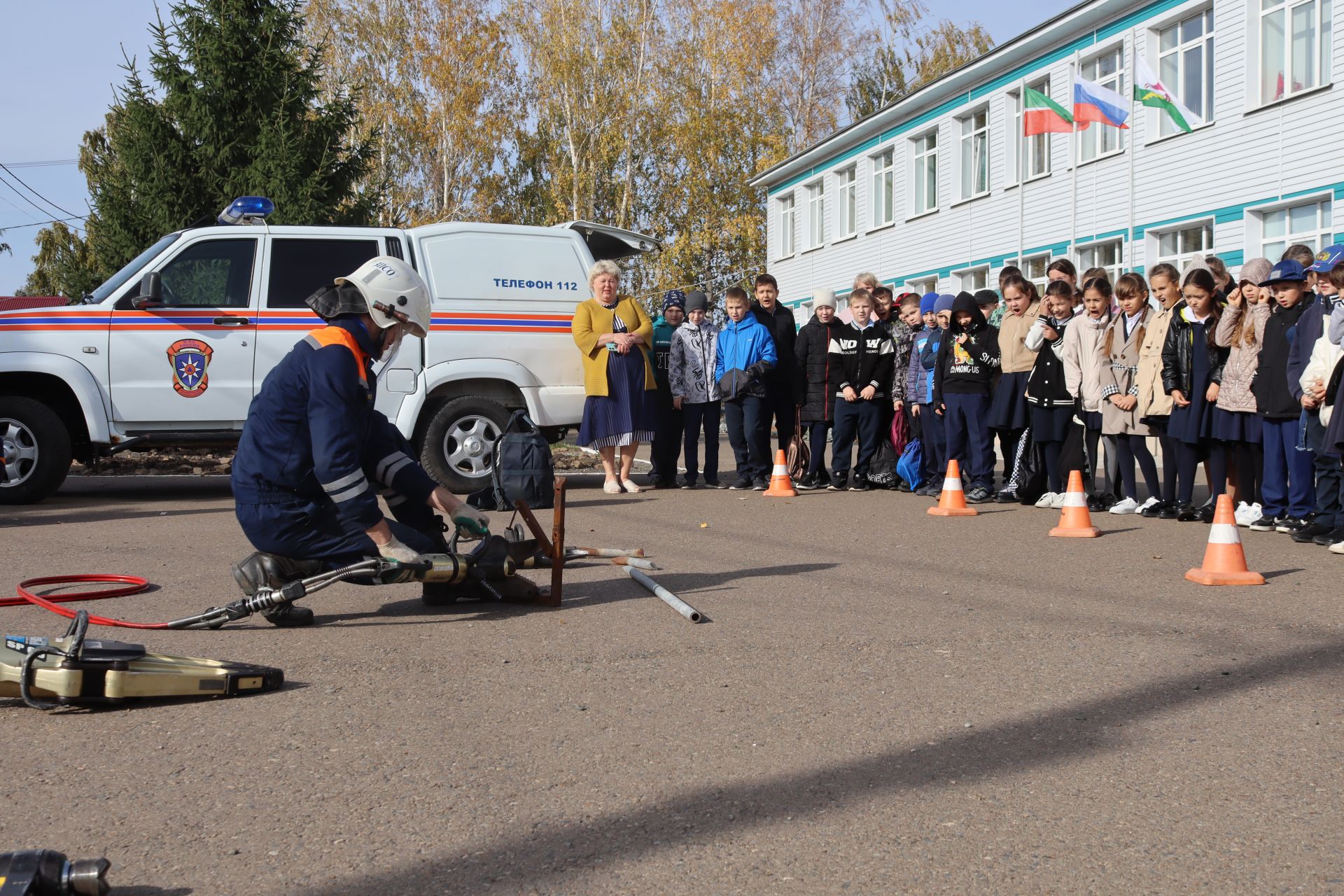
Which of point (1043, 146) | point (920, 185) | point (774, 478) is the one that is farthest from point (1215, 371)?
point (920, 185)

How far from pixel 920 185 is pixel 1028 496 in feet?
68.0

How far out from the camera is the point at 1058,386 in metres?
11.4

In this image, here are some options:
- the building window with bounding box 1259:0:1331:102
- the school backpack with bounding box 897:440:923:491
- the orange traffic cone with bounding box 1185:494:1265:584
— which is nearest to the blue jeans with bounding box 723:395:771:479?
the school backpack with bounding box 897:440:923:491

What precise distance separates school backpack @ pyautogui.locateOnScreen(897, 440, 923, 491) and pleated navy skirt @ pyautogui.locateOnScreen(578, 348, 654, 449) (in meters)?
2.67

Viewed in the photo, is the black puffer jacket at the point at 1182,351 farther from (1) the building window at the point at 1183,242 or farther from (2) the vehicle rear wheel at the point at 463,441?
(1) the building window at the point at 1183,242

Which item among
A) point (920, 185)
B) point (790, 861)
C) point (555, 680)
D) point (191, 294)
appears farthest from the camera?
point (920, 185)

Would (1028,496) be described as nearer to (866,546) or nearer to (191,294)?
(866,546)

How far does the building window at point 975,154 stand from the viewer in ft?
93.5

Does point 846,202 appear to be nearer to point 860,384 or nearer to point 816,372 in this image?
point 816,372

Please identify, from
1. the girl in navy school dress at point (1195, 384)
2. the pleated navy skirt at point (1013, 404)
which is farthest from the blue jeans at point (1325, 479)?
the pleated navy skirt at point (1013, 404)

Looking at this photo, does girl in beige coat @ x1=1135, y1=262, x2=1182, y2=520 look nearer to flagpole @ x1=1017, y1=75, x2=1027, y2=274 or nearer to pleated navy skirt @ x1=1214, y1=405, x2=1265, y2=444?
pleated navy skirt @ x1=1214, y1=405, x2=1265, y2=444

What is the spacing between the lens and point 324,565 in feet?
20.9

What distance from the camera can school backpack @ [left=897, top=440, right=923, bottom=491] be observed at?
13.2m

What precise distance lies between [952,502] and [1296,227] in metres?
11.8
